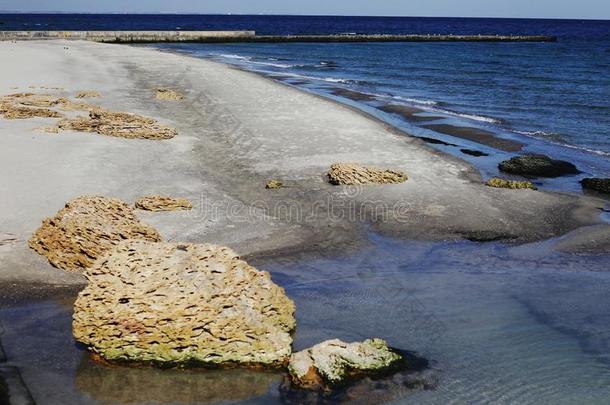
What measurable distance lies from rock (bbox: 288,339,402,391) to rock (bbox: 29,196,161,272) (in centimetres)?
396

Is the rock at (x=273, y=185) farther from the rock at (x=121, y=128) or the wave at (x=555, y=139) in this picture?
the wave at (x=555, y=139)

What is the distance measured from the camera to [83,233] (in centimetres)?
893

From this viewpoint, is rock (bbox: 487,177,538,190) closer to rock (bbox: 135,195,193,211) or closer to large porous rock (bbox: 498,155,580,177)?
large porous rock (bbox: 498,155,580,177)

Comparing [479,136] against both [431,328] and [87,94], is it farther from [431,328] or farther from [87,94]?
[87,94]

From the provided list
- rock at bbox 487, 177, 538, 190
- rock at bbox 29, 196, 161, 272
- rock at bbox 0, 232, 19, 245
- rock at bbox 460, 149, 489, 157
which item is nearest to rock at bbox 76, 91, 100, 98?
rock at bbox 460, 149, 489, 157

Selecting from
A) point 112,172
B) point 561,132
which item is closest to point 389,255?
point 112,172

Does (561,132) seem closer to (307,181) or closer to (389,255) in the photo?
(307,181)

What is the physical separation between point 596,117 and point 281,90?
49.6 feet

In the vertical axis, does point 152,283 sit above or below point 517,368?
above

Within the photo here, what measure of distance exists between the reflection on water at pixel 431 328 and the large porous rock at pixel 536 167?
6062 millimetres

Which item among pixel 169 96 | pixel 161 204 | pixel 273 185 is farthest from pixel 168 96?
pixel 161 204

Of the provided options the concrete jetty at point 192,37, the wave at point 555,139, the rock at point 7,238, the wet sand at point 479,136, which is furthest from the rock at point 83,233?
the concrete jetty at point 192,37

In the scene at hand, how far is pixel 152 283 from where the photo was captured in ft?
22.1

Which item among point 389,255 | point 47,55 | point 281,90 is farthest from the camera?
point 47,55
